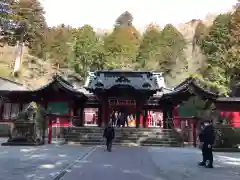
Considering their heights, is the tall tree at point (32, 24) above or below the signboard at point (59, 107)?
above

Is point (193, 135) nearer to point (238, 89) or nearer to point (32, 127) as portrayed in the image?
point (32, 127)

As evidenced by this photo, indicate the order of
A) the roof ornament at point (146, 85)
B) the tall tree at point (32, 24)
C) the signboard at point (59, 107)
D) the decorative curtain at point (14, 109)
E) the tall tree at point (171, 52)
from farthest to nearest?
the tall tree at point (171, 52), the tall tree at point (32, 24), the decorative curtain at point (14, 109), the signboard at point (59, 107), the roof ornament at point (146, 85)

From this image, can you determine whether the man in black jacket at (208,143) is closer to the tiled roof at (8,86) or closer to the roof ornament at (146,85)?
the roof ornament at (146,85)

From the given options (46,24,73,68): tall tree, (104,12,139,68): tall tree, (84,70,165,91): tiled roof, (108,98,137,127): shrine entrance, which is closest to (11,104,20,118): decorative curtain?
(84,70,165,91): tiled roof

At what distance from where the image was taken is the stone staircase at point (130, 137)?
75.8 ft

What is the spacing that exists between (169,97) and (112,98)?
16.6ft

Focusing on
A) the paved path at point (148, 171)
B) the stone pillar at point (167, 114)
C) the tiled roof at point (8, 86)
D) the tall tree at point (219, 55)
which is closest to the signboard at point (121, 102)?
the stone pillar at point (167, 114)

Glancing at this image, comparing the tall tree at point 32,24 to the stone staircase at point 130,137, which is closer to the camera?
the stone staircase at point 130,137

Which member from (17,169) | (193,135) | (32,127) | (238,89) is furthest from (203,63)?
(17,169)

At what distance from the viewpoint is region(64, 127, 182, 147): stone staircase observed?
75.8 feet

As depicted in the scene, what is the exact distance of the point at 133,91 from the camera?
27.4 meters

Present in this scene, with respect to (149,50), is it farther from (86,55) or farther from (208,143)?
(208,143)

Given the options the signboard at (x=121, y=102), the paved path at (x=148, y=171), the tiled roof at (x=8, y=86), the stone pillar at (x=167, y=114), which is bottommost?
the paved path at (x=148, y=171)

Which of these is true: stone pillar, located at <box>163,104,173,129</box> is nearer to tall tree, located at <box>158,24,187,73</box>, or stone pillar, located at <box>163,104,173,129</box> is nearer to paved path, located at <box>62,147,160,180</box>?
paved path, located at <box>62,147,160,180</box>
